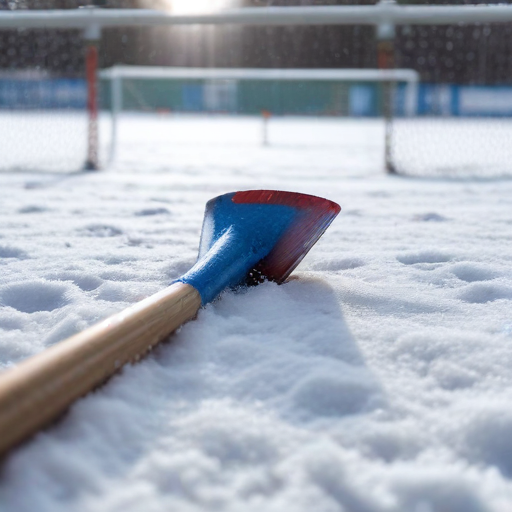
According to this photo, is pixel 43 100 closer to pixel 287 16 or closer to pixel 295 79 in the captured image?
pixel 295 79

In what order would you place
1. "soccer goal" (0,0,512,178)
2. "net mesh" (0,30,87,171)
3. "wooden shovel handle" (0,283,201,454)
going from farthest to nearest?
"soccer goal" (0,0,512,178), "net mesh" (0,30,87,171), "wooden shovel handle" (0,283,201,454)

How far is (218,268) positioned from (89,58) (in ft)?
10.1

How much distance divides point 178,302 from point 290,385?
0.25m

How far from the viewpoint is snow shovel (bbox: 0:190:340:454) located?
620mm

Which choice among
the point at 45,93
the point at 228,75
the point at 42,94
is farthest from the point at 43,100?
the point at 228,75

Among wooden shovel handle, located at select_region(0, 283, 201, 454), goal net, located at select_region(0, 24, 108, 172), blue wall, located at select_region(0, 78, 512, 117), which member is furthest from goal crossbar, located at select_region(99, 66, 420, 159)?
wooden shovel handle, located at select_region(0, 283, 201, 454)

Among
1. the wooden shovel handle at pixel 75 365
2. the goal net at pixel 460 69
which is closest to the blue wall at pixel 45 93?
the goal net at pixel 460 69

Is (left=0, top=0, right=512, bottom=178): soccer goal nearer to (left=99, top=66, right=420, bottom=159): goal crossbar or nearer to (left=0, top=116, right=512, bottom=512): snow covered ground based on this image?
(left=99, top=66, right=420, bottom=159): goal crossbar

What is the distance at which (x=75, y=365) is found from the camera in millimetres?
691

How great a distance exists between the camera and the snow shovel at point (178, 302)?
2.03ft

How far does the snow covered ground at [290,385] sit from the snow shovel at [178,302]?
3 centimetres

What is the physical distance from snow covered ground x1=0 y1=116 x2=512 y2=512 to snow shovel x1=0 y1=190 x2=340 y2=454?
0.03m

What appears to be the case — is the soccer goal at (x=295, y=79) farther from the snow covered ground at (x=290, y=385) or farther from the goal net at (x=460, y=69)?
the snow covered ground at (x=290, y=385)

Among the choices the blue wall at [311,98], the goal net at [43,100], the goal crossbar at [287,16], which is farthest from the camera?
the blue wall at [311,98]
